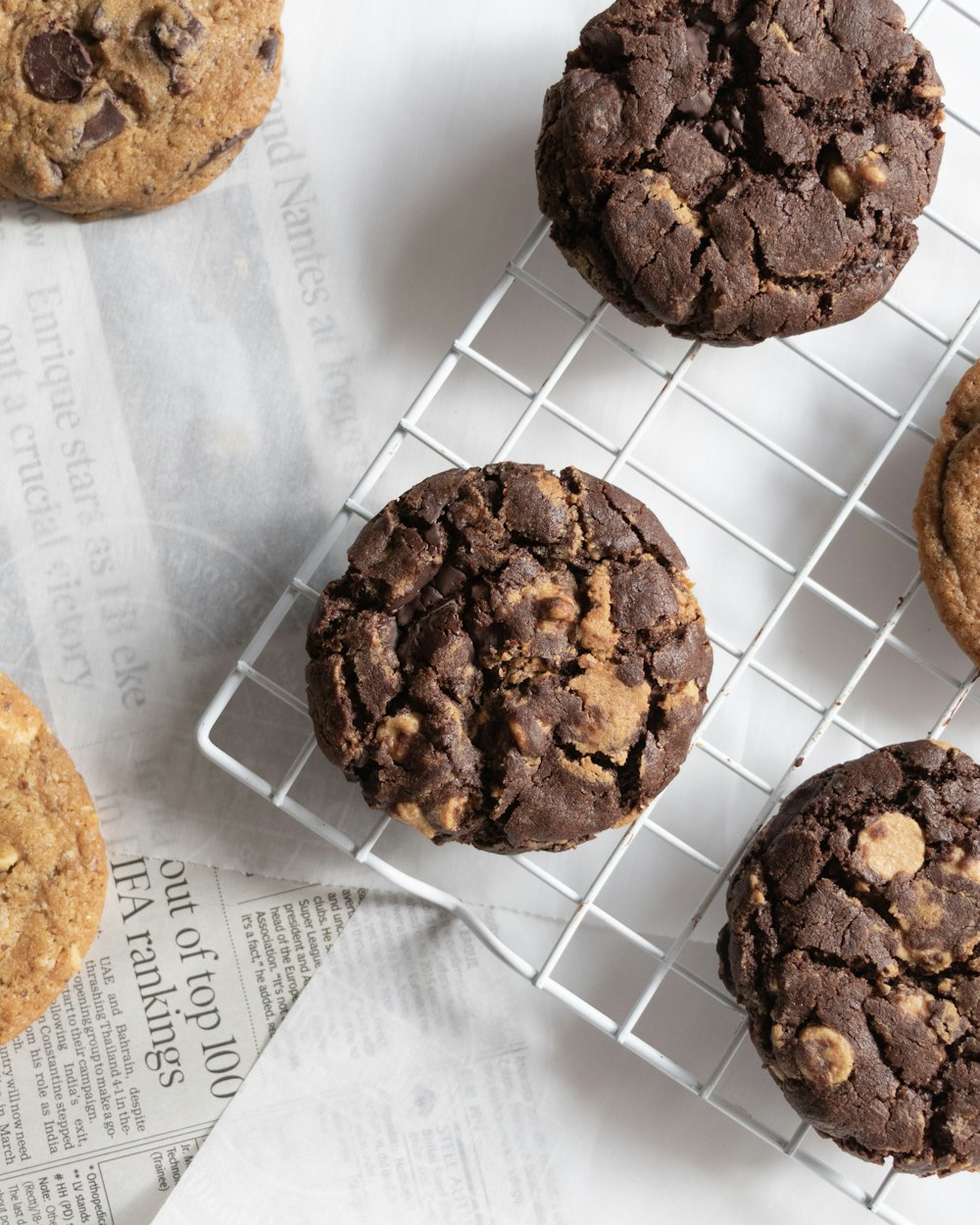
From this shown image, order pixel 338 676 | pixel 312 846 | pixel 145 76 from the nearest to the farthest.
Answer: pixel 338 676
pixel 145 76
pixel 312 846

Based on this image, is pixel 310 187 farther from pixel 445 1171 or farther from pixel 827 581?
pixel 445 1171

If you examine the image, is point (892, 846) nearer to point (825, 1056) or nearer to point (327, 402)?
point (825, 1056)

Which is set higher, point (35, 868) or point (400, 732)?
point (400, 732)

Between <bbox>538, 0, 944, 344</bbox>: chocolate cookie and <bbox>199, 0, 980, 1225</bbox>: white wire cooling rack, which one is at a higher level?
<bbox>538, 0, 944, 344</bbox>: chocolate cookie

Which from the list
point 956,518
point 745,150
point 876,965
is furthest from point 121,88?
point 876,965

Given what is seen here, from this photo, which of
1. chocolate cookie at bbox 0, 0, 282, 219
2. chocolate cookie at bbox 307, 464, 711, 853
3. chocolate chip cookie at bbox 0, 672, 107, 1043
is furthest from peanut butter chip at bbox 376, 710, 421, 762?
chocolate cookie at bbox 0, 0, 282, 219

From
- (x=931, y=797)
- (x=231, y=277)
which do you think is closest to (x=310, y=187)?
(x=231, y=277)

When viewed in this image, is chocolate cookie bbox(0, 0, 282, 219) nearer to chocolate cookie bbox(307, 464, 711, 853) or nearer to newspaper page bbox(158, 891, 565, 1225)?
chocolate cookie bbox(307, 464, 711, 853)
